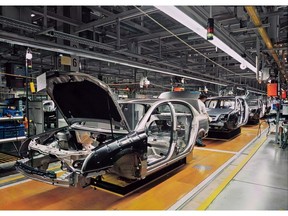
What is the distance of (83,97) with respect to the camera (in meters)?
3.31

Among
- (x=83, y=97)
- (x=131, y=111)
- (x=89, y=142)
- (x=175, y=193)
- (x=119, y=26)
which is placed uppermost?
(x=119, y=26)

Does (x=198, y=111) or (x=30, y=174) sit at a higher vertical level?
(x=198, y=111)

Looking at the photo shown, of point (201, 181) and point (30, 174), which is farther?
point (201, 181)

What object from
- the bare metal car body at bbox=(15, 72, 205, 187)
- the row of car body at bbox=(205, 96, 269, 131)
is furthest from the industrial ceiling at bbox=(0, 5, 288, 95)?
the row of car body at bbox=(205, 96, 269, 131)

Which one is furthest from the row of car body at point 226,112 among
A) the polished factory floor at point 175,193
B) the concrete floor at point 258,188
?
the polished factory floor at point 175,193

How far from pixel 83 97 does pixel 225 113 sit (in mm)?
5454

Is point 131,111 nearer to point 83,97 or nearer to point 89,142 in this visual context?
point 89,142

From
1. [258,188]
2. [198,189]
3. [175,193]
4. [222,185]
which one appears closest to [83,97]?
[175,193]

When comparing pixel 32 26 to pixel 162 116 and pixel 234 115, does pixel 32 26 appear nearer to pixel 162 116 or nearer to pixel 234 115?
pixel 162 116

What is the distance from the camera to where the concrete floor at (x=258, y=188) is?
2.92 m

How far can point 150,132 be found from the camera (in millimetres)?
5168

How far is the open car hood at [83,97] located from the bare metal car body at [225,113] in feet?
15.9

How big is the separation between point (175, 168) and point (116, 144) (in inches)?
79.9
